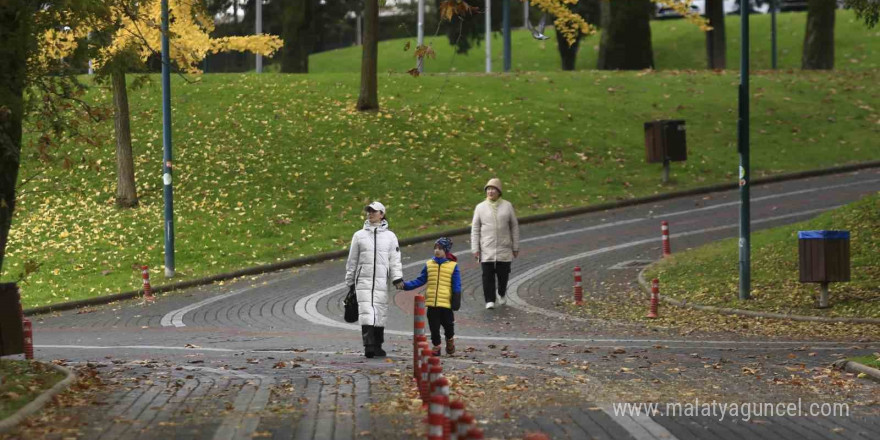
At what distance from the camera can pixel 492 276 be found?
20.2 meters

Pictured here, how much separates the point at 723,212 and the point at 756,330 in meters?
12.8

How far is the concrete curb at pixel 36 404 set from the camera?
32.8 ft

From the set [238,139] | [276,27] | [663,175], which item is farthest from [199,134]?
[276,27]

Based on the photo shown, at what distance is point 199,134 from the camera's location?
34.8m

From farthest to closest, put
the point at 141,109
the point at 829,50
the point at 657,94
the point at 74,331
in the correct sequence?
the point at 829,50, the point at 657,94, the point at 141,109, the point at 74,331

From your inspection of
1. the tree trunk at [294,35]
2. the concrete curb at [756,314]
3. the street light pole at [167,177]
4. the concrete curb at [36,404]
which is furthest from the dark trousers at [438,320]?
the tree trunk at [294,35]

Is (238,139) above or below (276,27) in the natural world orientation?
below

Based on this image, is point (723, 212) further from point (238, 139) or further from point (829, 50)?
point (829, 50)

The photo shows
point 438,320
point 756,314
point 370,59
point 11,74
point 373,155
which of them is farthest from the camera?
point 370,59

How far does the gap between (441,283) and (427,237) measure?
13.8 meters

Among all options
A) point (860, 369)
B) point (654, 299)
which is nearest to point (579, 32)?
point (654, 299)

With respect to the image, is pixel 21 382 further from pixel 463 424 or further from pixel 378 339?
pixel 463 424

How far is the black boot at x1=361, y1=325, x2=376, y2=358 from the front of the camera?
14359 mm

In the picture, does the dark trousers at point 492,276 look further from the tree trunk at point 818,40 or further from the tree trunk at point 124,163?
the tree trunk at point 818,40
